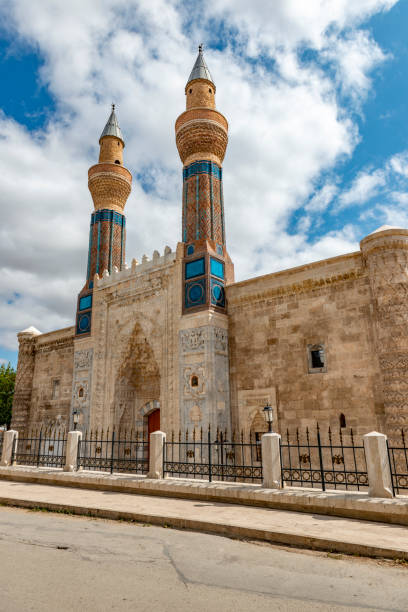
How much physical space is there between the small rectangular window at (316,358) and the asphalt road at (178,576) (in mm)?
6600

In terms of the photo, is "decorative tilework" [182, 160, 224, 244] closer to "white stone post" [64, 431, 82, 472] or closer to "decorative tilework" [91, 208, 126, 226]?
"decorative tilework" [91, 208, 126, 226]

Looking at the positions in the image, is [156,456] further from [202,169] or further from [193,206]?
[202,169]

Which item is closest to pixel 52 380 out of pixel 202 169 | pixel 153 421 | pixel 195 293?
pixel 153 421

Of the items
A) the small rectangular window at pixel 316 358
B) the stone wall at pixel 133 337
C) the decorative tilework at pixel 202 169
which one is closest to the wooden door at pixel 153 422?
the stone wall at pixel 133 337

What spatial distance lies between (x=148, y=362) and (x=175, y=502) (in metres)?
8.10

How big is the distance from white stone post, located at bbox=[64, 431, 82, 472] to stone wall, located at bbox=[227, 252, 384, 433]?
14.3 ft

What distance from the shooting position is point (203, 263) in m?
13.2

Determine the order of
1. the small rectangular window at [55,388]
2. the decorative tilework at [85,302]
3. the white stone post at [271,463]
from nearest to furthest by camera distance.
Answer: the white stone post at [271,463], the decorative tilework at [85,302], the small rectangular window at [55,388]

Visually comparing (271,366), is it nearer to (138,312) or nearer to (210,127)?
(138,312)

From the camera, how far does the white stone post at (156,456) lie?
858 centimetres

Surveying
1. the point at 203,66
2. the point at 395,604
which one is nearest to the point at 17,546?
the point at 395,604

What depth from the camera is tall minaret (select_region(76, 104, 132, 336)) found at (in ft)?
58.2

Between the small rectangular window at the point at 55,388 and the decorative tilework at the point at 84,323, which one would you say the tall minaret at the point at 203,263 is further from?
the small rectangular window at the point at 55,388

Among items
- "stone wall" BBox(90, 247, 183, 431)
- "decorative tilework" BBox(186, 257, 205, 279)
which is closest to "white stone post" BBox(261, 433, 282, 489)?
"stone wall" BBox(90, 247, 183, 431)
